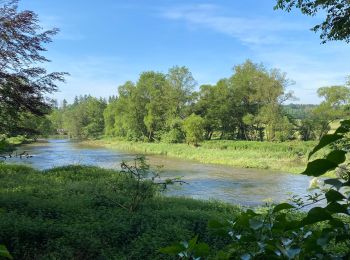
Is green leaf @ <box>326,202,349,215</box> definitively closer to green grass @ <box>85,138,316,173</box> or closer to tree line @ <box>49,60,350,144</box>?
green grass @ <box>85,138,316,173</box>

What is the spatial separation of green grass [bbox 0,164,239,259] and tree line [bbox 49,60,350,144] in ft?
108

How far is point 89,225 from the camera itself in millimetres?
6395

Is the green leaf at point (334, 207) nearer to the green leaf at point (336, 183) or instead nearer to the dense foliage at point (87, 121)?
the green leaf at point (336, 183)

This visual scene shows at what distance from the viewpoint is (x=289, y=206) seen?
95cm

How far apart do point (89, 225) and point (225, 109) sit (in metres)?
39.4

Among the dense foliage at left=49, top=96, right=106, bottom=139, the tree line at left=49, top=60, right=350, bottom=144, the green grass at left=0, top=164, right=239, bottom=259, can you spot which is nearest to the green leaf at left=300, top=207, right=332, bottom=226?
the green grass at left=0, top=164, right=239, bottom=259

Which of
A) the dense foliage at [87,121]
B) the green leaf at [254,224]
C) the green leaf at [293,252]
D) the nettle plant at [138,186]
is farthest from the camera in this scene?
the dense foliage at [87,121]

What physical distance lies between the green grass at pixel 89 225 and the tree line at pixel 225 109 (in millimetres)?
33033

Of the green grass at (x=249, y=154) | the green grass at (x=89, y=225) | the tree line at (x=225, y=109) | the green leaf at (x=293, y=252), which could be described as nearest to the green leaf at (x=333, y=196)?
the green leaf at (x=293, y=252)

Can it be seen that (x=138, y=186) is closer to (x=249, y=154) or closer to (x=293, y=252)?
(x=293, y=252)

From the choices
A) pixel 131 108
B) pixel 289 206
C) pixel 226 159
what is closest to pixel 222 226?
pixel 289 206

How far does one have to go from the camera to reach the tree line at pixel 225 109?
137 feet

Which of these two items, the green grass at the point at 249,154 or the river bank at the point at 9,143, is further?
the green grass at the point at 249,154

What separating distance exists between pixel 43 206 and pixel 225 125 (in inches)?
1650
